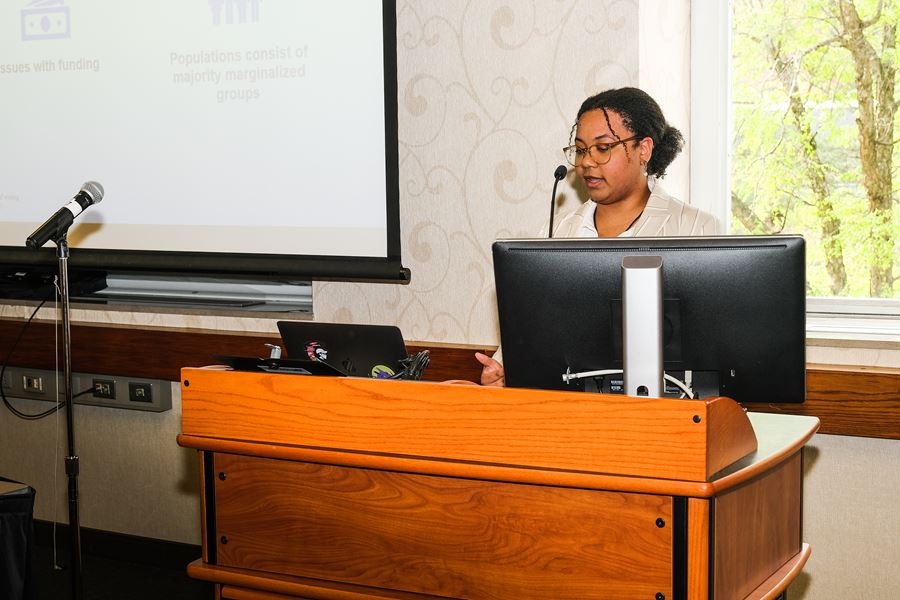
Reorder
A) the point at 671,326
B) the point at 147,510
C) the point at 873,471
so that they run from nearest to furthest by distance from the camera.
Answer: the point at 671,326 → the point at 873,471 → the point at 147,510

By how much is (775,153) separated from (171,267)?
1.85 metres

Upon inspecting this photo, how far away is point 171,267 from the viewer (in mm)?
3094

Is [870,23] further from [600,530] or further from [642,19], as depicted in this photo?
[600,530]

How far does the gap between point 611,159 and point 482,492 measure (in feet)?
3.63

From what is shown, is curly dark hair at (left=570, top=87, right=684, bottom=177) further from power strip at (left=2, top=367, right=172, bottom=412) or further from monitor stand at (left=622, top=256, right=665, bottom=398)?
power strip at (left=2, top=367, right=172, bottom=412)

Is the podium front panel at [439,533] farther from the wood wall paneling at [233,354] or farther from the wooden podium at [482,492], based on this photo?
the wood wall paneling at [233,354]

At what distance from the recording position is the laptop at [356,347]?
1.73m

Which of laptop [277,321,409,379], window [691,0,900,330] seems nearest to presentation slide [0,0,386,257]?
window [691,0,900,330]

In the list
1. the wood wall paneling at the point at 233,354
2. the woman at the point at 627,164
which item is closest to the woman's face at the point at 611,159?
the woman at the point at 627,164

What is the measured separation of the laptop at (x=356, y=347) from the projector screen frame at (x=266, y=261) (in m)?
1.03

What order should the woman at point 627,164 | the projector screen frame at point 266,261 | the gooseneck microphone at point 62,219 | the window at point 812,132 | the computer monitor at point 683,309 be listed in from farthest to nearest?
the projector screen frame at point 266,261 → the window at point 812,132 → the gooseneck microphone at point 62,219 → the woman at point 627,164 → the computer monitor at point 683,309

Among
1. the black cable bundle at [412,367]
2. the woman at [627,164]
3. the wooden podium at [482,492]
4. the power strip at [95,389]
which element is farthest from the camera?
the power strip at [95,389]

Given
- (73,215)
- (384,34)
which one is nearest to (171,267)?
(73,215)

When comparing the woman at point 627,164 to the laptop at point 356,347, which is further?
the woman at point 627,164
